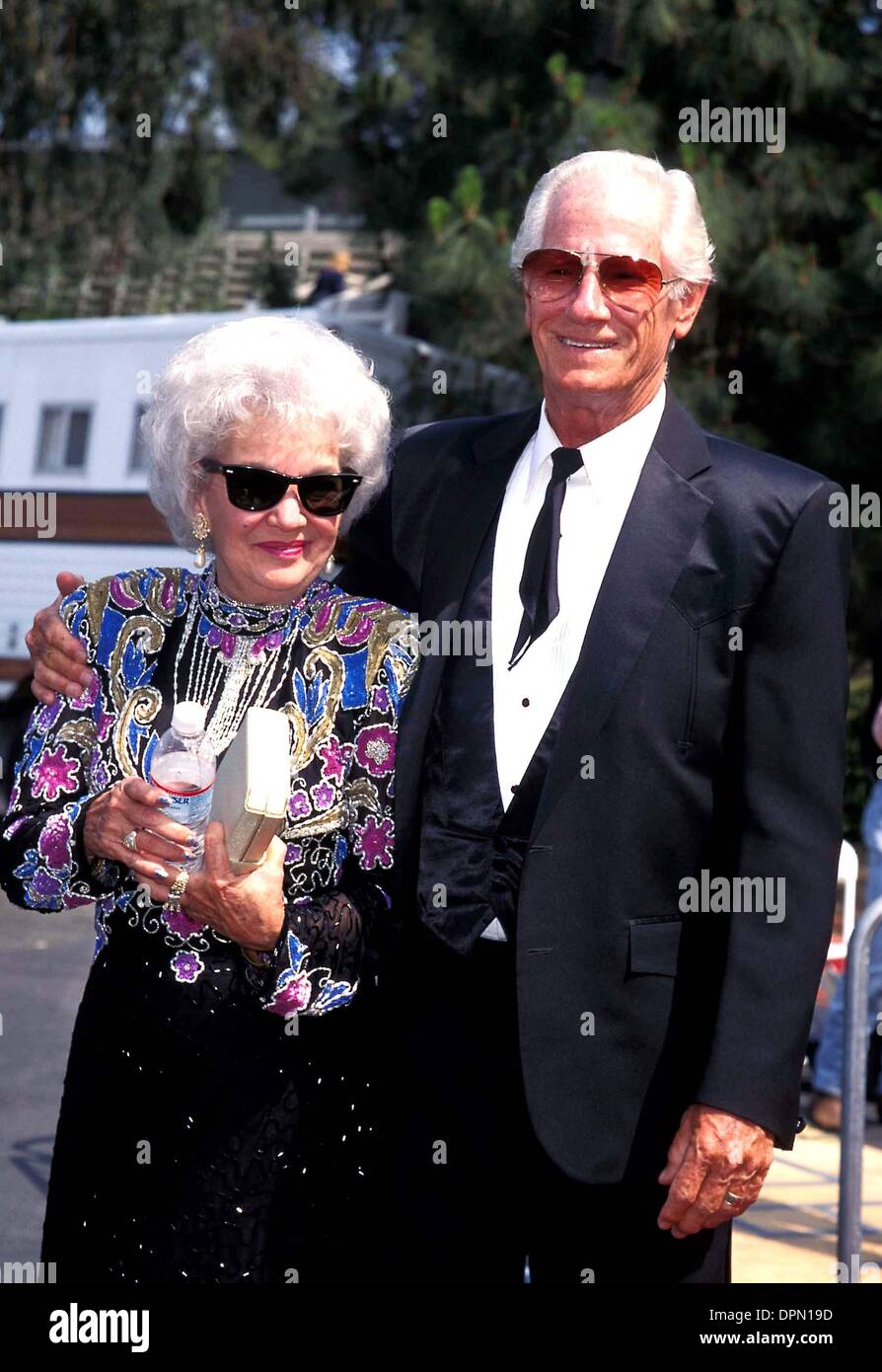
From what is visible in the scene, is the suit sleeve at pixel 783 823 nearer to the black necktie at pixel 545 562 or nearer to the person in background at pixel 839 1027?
the black necktie at pixel 545 562

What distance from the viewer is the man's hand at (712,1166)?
8.89 feet

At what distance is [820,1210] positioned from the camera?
5863 mm

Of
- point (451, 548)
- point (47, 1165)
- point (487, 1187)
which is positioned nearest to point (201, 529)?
point (451, 548)

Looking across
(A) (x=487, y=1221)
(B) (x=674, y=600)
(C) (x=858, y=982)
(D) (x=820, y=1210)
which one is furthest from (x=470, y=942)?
(D) (x=820, y=1210)

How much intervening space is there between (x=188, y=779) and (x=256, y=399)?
0.62 m

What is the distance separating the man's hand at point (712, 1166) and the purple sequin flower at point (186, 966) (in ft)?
Result: 2.63

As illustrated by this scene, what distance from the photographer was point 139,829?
2.63 meters

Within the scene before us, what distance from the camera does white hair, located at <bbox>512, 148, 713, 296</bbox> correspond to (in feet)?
9.54

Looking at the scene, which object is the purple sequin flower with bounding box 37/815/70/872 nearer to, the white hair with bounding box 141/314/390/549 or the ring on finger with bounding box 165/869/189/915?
the ring on finger with bounding box 165/869/189/915

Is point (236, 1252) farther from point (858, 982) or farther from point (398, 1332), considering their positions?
point (858, 982)

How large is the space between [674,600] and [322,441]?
0.62 m

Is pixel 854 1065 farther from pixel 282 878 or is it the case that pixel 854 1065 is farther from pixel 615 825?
pixel 282 878

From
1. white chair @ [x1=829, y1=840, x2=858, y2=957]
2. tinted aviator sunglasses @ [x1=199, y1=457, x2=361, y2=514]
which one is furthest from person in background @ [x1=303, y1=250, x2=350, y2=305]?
tinted aviator sunglasses @ [x1=199, y1=457, x2=361, y2=514]

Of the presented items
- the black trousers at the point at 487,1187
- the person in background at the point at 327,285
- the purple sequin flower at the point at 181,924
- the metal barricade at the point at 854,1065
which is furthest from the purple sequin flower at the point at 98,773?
the person in background at the point at 327,285
